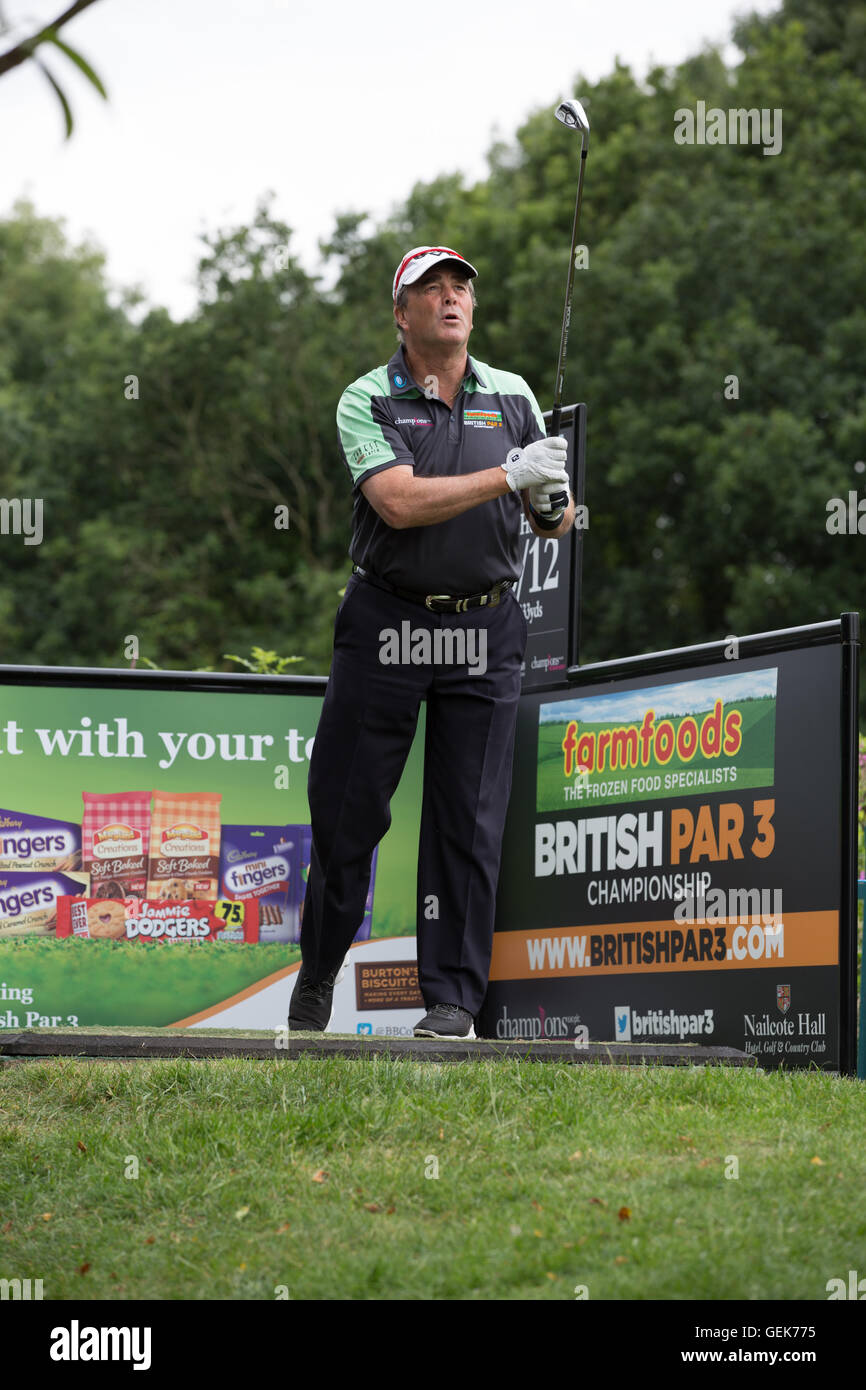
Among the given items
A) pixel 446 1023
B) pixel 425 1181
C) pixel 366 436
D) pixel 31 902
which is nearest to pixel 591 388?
pixel 31 902

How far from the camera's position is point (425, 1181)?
3.56 m

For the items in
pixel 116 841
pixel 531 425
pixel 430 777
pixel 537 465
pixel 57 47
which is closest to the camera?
pixel 57 47

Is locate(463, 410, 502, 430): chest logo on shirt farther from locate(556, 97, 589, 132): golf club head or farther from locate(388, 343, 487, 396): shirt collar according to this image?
locate(556, 97, 589, 132): golf club head

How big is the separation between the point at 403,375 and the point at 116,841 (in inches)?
86.6

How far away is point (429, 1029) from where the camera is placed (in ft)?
16.6

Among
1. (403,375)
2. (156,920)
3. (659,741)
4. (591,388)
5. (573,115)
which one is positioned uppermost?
(591,388)

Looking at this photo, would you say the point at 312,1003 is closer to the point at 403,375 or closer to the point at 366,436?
the point at 366,436

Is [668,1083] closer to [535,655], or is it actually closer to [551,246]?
[535,655]

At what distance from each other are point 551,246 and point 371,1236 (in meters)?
25.7

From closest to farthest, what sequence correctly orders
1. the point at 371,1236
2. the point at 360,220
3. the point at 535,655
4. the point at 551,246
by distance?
the point at 371,1236, the point at 535,655, the point at 551,246, the point at 360,220

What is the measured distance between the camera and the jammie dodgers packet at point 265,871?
6562 mm

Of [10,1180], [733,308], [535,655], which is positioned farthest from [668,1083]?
[733,308]

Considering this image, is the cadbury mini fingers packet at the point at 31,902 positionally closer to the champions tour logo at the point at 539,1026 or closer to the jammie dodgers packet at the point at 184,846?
the jammie dodgers packet at the point at 184,846

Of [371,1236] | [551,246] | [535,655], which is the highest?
[551,246]
